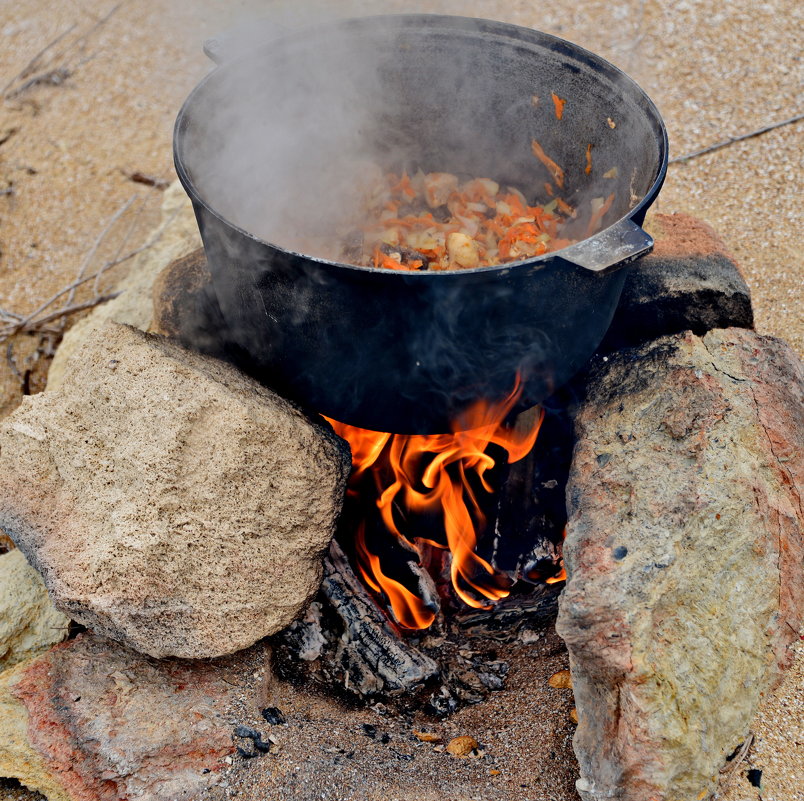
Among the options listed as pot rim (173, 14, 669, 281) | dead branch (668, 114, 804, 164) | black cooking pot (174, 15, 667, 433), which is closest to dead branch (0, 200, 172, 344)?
black cooking pot (174, 15, 667, 433)

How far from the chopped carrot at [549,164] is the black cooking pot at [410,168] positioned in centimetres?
2

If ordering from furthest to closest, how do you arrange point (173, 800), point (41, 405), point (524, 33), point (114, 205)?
1. point (114, 205)
2. point (524, 33)
3. point (41, 405)
4. point (173, 800)

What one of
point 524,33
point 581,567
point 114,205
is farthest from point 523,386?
point 114,205

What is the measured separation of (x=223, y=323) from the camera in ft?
8.07

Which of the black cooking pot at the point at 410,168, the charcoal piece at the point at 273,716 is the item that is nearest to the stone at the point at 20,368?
the black cooking pot at the point at 410,168

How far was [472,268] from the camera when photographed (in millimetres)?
1866

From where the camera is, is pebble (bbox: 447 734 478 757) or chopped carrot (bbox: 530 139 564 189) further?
chopped carrot (bbox: 530 139 564 189)

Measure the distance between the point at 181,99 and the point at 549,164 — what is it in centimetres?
323

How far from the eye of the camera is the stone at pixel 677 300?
8.25 ft

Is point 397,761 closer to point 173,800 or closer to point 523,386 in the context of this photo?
point 173,800

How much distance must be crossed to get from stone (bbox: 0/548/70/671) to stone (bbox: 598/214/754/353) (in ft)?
6.27

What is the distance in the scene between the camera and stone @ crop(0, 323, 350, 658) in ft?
6.54

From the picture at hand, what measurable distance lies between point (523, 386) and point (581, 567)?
49 centimetres

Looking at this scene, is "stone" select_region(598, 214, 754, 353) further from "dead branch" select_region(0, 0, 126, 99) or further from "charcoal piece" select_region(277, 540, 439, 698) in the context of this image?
"dead branch" select_region(0, 0, 126, 99)
